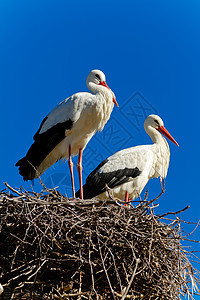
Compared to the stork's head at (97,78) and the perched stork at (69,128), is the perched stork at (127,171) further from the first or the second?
the stork's head at (97,78)

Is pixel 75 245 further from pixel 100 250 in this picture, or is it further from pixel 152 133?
pixel 152 133

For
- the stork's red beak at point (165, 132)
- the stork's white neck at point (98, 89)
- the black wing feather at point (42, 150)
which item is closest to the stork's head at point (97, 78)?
the stork's white neck at point (98, 89)

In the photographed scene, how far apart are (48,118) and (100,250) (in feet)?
8.93

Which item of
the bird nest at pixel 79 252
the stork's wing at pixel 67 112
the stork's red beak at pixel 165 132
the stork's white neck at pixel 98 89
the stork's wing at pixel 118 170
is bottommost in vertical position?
the bird nest at pixel 79 252

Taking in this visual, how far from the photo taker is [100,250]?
326cm

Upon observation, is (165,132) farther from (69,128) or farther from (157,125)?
(69,128)

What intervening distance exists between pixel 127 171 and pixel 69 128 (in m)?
0.90

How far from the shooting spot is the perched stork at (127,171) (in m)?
5.73

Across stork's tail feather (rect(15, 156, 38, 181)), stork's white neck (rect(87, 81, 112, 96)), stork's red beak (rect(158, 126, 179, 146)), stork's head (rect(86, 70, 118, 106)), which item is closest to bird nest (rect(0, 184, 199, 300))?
stork's tail feather (rect(15, 156, 38, 181))

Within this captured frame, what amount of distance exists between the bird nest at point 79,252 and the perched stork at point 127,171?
6.81ft

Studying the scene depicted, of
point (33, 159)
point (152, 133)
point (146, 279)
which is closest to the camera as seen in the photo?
point (146, 279)

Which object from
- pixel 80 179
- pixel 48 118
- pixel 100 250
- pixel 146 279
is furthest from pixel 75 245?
pixel 48 118

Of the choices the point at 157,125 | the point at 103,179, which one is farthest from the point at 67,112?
the point at 157,125

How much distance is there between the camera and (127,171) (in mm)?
5820
